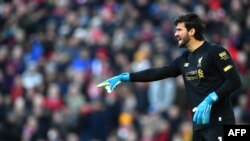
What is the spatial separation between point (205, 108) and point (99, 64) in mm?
12353

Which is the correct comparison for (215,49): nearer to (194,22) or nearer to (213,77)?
(213,77)

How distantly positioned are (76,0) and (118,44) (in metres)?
3.83

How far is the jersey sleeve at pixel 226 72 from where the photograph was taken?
8.88 metres

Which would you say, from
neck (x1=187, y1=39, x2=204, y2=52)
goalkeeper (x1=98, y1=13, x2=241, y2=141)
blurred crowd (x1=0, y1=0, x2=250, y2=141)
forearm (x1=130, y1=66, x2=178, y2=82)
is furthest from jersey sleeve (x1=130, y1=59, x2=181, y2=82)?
blurred crowd (x1=0, y1=0, x2=250, y2=141)

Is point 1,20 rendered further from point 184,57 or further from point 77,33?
point 184,57

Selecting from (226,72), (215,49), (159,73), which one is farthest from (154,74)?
(226,72)

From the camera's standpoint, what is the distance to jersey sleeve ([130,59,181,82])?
9695 millimetres

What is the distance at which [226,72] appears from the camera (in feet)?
29.3

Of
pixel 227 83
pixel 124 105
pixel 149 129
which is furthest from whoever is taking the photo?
pixel 124 105

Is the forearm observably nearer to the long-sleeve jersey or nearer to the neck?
the long-sleeve jersey

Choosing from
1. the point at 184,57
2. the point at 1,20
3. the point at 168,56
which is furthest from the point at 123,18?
the point at 184,57

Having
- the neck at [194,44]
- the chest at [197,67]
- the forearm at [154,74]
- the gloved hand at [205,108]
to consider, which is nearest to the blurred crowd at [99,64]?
the forearm at [154,74]

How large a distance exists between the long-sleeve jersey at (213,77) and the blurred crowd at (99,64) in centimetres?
825

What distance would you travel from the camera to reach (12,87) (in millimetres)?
21703
